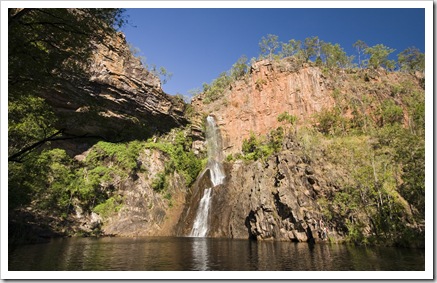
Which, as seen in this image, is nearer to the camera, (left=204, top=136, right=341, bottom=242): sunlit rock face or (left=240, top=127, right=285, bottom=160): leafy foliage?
(left=204, top=136, right=341, bottom=242): sunlit rock face

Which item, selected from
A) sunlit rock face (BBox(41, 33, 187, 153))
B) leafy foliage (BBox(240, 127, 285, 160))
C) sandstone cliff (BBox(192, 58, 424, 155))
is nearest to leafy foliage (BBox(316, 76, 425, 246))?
leafy foliage (BBox(240, 127, 285, 160))

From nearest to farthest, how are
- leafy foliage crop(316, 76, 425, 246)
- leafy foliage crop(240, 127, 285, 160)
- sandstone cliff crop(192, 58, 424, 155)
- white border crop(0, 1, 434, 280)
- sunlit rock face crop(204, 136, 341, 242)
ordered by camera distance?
white border crop(0, 1, 434, 280), leafy foliage crop(316, 76, 425, 246), sunlit rock face crop(204, 136, 341, 242), leafy foliage crop(240, 127, 285, 160), sandstone cliff crop(192, 58, 424, 155)

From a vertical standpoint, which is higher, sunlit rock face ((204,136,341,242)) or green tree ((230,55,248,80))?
green tree ((230,55,248,80))

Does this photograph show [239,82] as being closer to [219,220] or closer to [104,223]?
[219,220]

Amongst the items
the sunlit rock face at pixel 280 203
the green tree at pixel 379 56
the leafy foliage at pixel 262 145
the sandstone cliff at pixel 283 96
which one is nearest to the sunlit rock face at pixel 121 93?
the sandstone cliff at pixel 283 96

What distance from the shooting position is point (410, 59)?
64.6 m

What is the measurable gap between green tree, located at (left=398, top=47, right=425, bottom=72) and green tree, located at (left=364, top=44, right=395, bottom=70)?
2.70 m

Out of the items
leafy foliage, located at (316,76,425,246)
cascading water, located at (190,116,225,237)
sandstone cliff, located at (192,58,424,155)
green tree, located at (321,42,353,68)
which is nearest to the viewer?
leafy foliage, located at (316,76,425,246)

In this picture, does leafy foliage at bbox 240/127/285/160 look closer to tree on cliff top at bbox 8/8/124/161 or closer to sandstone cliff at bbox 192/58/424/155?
sandstone cliff at bbox 192/58/424/155

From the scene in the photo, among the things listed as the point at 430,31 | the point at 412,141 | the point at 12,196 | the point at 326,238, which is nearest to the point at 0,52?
the point at 430,31

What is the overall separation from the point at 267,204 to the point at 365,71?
46642 mm

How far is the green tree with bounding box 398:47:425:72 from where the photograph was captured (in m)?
63.6
